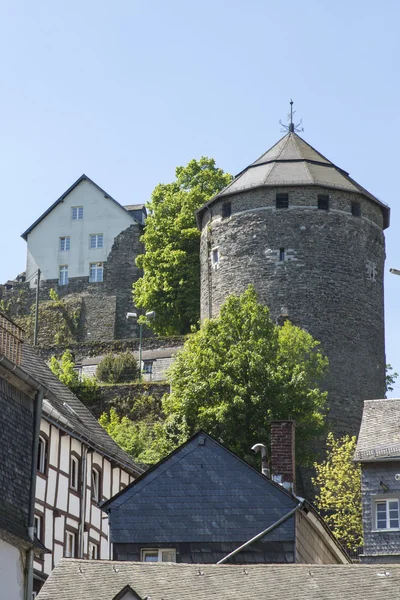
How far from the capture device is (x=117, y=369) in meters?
66.2

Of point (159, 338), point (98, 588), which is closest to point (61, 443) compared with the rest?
point (98, 588)

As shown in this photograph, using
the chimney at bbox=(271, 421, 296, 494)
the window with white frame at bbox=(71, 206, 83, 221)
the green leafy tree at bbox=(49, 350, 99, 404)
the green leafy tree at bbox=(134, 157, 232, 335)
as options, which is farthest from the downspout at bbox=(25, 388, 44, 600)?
the window with white frame at bbox=(71, 206, 83, 221)

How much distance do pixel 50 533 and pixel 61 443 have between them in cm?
226

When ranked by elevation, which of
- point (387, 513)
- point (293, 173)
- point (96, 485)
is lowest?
point (387, 513)

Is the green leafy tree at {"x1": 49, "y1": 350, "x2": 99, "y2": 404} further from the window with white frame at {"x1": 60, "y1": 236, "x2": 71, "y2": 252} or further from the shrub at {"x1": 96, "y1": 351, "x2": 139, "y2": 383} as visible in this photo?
the window with white frame at {"x1": 60, "y1": 236, "x2": 71, "y2": 252}

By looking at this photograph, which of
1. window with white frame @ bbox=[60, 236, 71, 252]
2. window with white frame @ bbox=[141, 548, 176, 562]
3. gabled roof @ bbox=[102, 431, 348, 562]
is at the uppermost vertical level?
window with white frame @ bbox=[60, 236, 71, 252]

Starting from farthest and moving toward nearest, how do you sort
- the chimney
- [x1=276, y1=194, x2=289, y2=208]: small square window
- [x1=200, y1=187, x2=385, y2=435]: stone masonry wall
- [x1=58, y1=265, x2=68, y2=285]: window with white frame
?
[x1=58, y1=265, x2=68, y2=285]: window with white frame → [x1=276, y1=194, x2=289, y2=208]: small square window → [x1=200, y1=187, x2=385, y2=435]: stone masonry wall → the chimney

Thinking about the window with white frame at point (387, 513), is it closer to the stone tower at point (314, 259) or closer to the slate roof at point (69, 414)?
the slate roof at point (69, 414)

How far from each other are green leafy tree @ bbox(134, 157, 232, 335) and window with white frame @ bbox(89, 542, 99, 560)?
2870 cm

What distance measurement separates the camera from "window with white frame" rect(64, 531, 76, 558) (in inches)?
1563

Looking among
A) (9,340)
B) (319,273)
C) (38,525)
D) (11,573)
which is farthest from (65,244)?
(11,573)

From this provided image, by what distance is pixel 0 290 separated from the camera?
84188 mm

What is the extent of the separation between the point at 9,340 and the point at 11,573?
4.19 metres

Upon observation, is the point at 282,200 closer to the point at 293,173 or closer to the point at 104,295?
the point at 293,173
